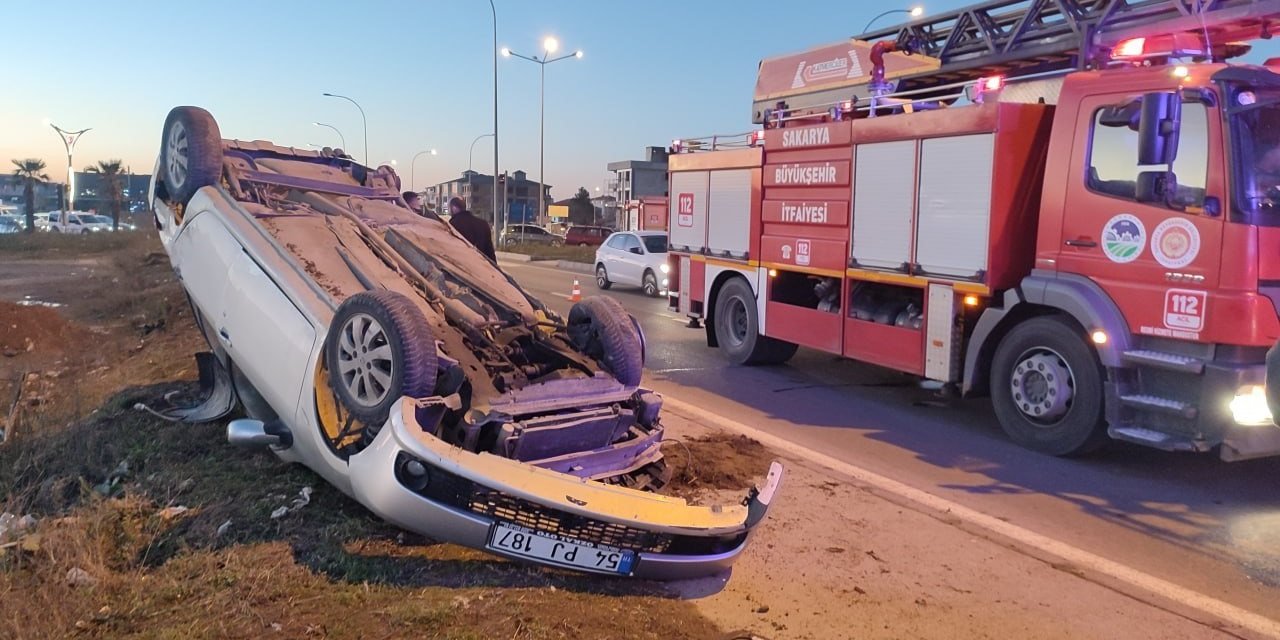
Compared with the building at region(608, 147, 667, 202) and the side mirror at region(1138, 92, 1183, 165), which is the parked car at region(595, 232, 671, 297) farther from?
the building at region(608, 147, 667, 202)

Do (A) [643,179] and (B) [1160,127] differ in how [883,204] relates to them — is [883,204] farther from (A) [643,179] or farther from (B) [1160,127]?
(A) [643,179]

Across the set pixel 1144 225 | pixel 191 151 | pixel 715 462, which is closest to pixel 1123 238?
pixel 1144 225

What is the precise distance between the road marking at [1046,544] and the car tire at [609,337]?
6.47 feet

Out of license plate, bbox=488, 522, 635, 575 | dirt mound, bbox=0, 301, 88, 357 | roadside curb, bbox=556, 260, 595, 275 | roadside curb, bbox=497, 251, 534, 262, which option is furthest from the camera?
roadside curb, bbox=497, 251, 534, 262

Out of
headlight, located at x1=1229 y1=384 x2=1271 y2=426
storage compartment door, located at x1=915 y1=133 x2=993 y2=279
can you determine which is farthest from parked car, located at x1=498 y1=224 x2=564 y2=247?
headlight, located at x1=1229 y1=384 x2=1271 y2=426

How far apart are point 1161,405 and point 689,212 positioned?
22.2 ft

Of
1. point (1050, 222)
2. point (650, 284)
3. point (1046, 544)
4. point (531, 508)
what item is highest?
point (1050, 222)

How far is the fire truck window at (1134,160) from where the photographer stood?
20.4 ft

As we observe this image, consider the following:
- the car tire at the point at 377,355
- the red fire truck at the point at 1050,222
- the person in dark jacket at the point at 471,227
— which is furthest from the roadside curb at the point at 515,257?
the car tire at the point at 377,355

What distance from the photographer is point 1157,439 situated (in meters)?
6.20

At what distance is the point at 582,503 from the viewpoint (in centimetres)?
374

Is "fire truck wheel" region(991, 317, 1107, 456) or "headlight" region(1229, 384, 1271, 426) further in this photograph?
"fire truck wheel" region(991, 317, 1107, 456)

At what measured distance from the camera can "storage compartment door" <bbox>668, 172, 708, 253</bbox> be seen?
11727 mm

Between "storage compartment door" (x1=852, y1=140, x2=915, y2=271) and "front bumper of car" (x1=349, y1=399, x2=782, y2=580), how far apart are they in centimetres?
501
